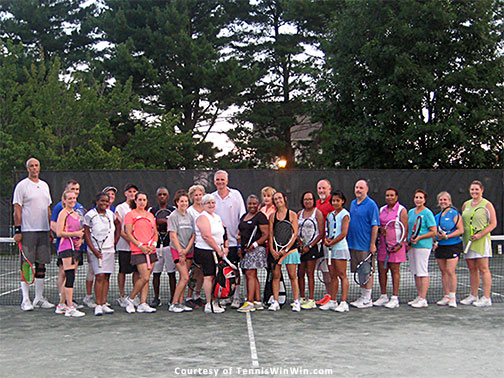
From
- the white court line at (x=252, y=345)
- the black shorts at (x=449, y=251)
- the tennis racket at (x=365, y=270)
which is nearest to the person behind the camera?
the white court line at (x=252, y=345)

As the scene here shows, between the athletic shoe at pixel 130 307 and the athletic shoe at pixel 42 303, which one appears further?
the athletic shoe at pixel 42 303

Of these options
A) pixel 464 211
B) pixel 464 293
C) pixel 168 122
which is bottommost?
pixel 464 293

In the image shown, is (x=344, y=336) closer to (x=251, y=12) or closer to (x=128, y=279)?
(x=128, y=279)

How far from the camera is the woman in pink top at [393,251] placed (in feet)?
26.2

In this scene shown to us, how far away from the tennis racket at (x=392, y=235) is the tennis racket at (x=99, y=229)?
138 inches

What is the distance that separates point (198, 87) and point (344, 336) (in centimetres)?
2409

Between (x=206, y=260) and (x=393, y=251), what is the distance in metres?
2.37

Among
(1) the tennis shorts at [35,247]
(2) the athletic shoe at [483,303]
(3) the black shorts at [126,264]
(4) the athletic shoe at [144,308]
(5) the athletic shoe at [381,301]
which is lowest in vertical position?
(2) the athletic shoe at [483,303]

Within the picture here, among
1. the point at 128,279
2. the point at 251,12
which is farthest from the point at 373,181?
the point at 251,12

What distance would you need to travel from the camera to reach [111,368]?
16.9 ft

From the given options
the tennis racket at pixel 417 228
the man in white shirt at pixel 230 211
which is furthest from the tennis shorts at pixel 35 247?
the tennis racket at pixel 417 228

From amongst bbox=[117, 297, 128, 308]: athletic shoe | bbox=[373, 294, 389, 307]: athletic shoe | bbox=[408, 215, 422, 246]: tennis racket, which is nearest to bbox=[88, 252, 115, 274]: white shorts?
bbox=[117, 297, 128, 308]: athletic shoe

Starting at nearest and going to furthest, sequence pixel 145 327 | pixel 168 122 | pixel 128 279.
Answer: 1. pixel 145 327
2. pixel 128 279
3. pixel 168 122

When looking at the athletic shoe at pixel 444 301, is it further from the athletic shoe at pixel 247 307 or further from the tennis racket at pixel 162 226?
the tennis racket at pixel 162 226
